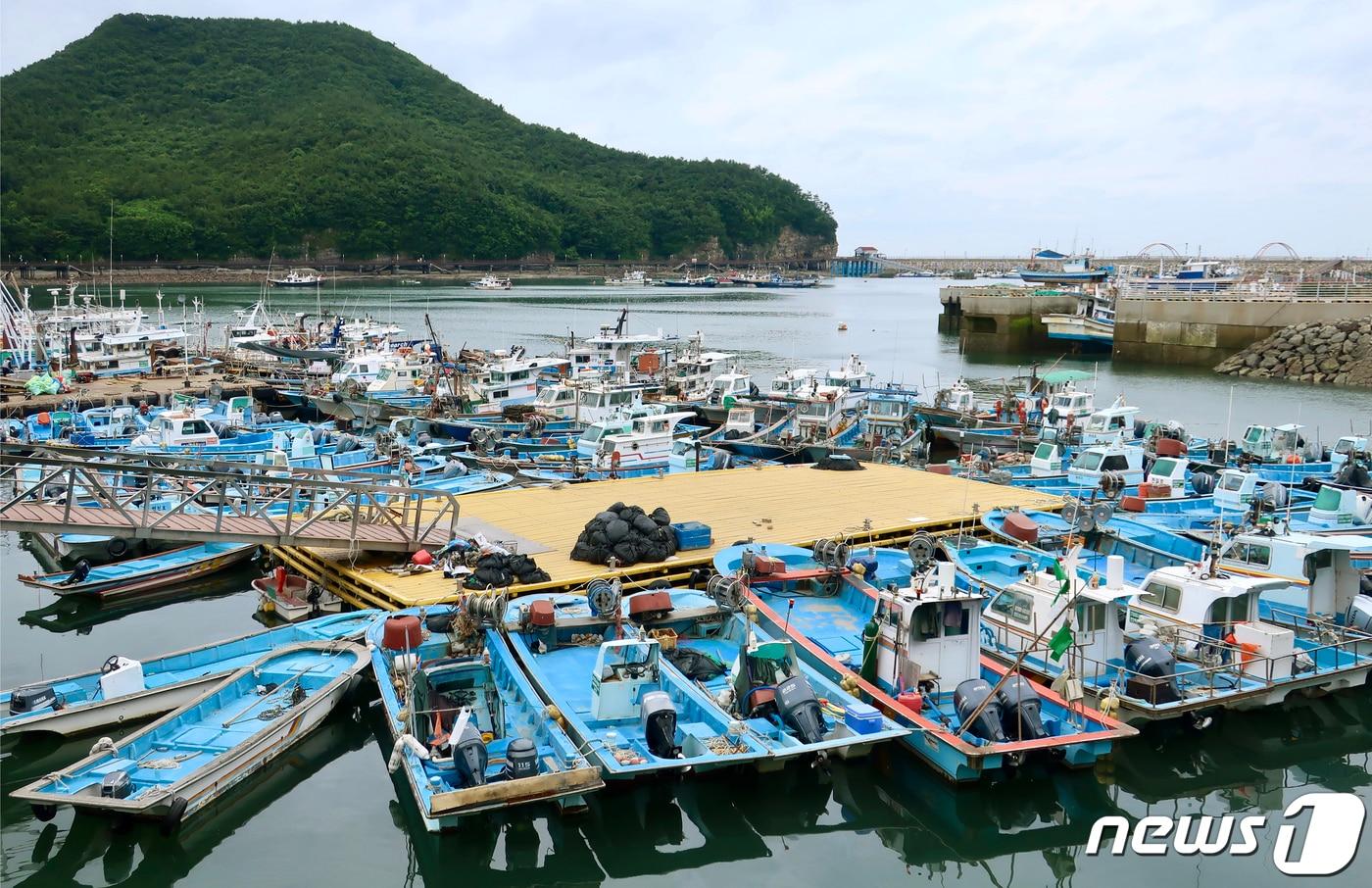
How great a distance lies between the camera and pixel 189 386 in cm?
4231

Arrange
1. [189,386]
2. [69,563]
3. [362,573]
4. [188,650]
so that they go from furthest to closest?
[189,386] < [69,563] < [362,573] < [188,650]

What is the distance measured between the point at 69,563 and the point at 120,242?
141 meters

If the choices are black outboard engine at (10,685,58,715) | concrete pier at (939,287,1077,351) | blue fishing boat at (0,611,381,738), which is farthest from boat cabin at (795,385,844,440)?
concrete pier at (939,287,1077,351)

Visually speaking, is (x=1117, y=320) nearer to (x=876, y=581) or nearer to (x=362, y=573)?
(x=876, y=581)

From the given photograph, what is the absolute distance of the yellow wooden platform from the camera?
56.6ft

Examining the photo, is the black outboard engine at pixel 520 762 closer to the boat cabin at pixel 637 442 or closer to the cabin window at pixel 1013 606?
the cabin window at pixel 1013 606

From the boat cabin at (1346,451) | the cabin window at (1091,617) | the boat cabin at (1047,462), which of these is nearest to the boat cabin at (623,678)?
the cabin window at (1091,617)

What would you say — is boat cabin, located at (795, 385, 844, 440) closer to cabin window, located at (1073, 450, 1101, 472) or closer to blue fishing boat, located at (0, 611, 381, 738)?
cabin window, located at (1073, 450, 1101, 472)

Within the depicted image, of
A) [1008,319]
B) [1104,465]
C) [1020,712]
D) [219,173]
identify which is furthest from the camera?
[219,173]

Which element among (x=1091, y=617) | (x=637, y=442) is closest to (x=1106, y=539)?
(x=1091, y=617)

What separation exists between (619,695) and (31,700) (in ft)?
25.1

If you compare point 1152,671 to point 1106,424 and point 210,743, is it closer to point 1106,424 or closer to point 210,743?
point 210,743

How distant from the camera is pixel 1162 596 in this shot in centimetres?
1498

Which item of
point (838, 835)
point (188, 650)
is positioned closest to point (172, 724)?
point (188, 650)
